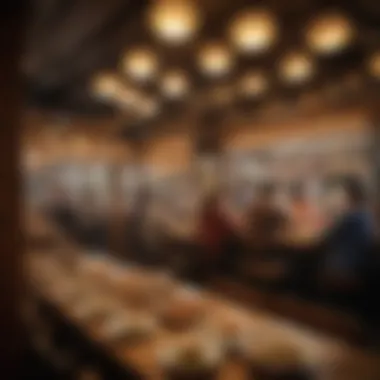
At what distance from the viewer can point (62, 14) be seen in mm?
1437

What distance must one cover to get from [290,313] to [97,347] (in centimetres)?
57

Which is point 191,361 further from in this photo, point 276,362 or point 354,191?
point 354,191

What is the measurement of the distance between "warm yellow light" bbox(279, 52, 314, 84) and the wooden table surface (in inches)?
26.8

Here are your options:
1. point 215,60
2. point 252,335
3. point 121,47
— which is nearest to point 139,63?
point 121,47

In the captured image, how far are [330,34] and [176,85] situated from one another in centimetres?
47

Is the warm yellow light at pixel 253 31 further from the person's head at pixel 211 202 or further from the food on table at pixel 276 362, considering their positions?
the food on table at pixel 276 362

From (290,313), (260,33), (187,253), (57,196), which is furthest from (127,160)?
(290,313)

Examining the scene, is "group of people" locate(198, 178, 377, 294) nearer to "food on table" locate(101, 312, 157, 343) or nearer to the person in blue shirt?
Result: the person in blue shirt

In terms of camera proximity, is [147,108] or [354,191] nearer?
[354,191]

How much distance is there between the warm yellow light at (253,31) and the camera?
140cm

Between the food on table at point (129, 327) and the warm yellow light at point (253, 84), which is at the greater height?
the warm yellow light at point (253, 84)

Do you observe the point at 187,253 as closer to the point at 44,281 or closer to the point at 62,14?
the point at 44,281

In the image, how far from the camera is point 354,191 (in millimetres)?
1287

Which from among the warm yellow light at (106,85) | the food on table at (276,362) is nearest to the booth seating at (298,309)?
the food on table at (276,362)
